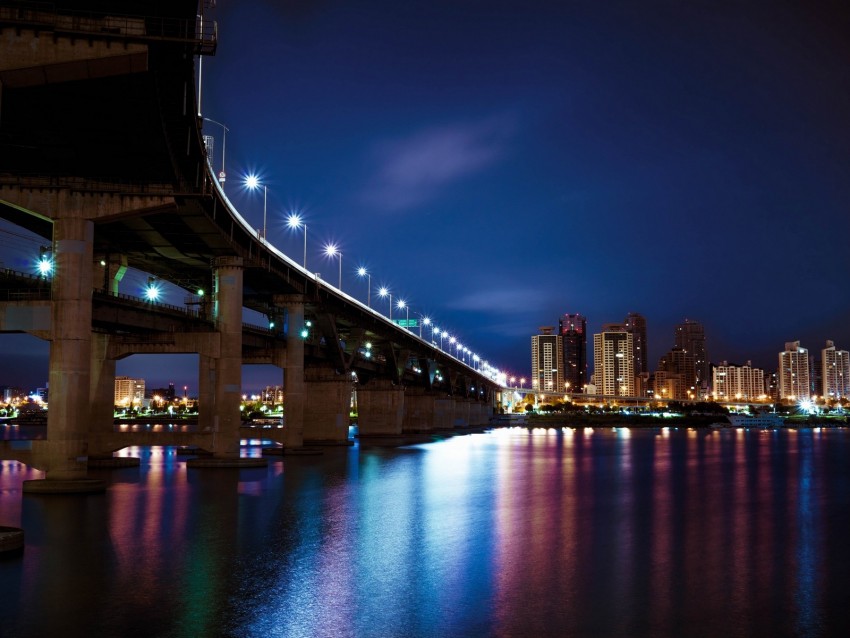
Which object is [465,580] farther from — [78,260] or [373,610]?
[78,260]

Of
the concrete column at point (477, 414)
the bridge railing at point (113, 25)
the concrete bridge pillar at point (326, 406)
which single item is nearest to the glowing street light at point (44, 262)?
the bridge railing at point (113, 25)

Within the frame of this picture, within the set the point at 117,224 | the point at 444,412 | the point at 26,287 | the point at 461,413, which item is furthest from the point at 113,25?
the point at 461,413

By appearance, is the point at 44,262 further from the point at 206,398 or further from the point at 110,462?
the point at 206,398

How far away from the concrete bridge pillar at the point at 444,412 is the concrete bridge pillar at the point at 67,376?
10392cm

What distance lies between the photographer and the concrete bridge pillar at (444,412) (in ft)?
452

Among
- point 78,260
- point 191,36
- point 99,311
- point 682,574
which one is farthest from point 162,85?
point 682,574

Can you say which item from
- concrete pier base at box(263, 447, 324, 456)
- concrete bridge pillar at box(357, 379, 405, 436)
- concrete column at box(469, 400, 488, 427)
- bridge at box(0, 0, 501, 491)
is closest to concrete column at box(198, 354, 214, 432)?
bridge at box(0, 0, 501, 491)

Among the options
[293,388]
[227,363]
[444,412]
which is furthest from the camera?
[444,412]

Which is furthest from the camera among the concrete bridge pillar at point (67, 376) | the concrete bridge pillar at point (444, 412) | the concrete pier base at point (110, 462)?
the concrete bridge pillar at point (444, 412)

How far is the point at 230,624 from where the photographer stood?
43.7 feet

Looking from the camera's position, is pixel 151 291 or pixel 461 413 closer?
pixel 151 291

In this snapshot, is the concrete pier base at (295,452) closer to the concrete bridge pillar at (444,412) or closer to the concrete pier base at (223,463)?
the concrete pier base at (223,463)

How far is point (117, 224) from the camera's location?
4219 centimetres

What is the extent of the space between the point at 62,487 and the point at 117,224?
51.0ft
